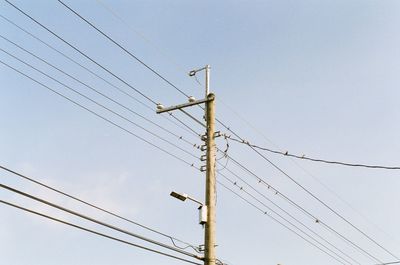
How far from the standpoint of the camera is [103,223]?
12219mm

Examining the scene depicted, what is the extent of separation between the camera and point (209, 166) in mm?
16531

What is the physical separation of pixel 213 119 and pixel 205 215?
3.40 meters

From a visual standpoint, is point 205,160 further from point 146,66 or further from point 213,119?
point 146,66

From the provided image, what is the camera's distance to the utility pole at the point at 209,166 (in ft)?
50.6

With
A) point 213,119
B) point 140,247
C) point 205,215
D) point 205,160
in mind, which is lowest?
point 140,247

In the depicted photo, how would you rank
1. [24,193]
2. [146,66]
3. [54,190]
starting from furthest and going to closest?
1. [146,66]
2. [54,190]
3. [24,193]

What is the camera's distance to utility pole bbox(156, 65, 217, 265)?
15.4 metres

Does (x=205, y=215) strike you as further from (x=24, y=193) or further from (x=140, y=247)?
(x=24, y=193)

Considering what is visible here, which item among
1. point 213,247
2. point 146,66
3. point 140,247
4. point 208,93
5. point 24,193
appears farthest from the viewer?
point 208,93

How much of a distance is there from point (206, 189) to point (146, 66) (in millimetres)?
4343

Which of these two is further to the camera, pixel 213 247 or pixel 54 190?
pixel 213 247

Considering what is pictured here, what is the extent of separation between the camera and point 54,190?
39.0ft

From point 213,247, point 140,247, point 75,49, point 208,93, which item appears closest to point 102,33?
point 75,49

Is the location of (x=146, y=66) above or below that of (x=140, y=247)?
above
